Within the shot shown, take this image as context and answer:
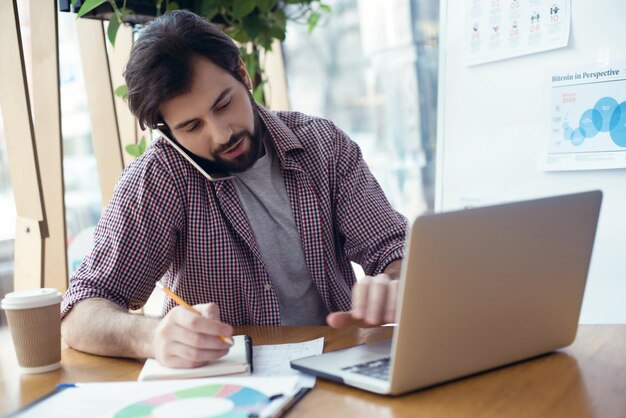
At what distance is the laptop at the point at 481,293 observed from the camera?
826 mm

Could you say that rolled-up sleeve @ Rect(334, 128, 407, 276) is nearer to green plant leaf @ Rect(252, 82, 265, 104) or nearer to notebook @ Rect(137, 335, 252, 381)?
notebook @ Rect(137, 335, 252, 381)

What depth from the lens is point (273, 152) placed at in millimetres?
1703

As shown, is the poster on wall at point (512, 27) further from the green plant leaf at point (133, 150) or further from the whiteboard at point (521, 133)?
the green plant leaf at point (133, 150)

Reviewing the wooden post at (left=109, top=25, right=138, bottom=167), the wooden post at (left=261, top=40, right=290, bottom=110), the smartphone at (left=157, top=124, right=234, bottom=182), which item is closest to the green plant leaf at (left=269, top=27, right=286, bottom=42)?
the wooden post at (left=109, top=25, right=138, bottom=167)

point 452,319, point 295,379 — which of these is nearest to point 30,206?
point 295,379

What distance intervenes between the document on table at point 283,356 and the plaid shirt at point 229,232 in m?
0.37

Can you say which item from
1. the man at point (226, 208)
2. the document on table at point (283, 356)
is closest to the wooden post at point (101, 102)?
the man at point (226, 208)

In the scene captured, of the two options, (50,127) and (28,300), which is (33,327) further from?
(50,127)

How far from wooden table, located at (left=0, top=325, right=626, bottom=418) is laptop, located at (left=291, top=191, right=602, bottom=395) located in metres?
0.02

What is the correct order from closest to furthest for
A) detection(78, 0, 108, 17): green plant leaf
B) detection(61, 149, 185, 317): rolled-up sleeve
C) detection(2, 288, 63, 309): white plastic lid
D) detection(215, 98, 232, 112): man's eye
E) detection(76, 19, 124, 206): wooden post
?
detection(2, 288, 63, 309): white plastic lid < detection(61, 149, 185, 317): rolled-up sleeve < detection(215, 98, 232, 112): man's eye < detection(78, 0, 108, 17): green plant leaf < detection(76, 19, 124, 206): wooden post

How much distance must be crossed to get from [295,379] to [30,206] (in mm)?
1089

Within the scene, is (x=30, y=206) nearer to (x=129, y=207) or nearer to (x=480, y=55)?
(x=129, y=207)

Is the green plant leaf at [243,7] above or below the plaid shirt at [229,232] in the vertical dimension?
above

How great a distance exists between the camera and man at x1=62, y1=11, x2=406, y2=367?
1.48 meters
